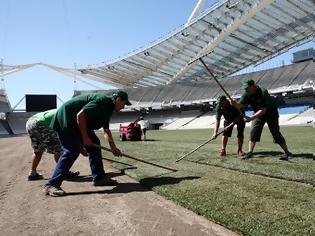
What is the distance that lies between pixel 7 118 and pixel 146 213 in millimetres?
73032

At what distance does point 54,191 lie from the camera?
20.1 ft

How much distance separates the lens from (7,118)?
2867 inches

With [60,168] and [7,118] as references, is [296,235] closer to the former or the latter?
[60,168]

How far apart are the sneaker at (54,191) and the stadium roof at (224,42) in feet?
97.0

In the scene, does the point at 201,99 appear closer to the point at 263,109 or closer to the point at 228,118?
the point at 228,118

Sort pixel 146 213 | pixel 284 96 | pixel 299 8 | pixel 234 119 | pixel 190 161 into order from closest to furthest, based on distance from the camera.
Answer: pixel 146 213
pixel 190 161
pixel 234 119
pixel 299 8
pixel 284 96

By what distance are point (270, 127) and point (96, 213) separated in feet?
17.5

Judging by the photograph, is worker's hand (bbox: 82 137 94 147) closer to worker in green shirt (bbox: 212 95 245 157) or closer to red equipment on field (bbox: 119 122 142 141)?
worker in green shirt (bbox: 212 95 245 157)

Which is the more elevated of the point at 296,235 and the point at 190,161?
the point at 296,235

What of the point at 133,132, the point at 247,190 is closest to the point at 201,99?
the point at 133,132

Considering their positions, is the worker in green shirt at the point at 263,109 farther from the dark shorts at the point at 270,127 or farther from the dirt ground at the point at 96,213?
the dirt ground at the point at 96,213

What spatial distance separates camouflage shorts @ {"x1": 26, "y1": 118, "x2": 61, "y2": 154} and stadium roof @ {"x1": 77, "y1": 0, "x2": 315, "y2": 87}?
1099 inches

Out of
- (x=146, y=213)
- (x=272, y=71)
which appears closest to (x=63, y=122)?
(x=146, y=213)

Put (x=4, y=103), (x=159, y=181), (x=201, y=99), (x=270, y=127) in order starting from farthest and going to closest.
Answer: (x=4, y=103) < (x=201, y=99) < (x=270, y=127) < (x=159, y=181)
